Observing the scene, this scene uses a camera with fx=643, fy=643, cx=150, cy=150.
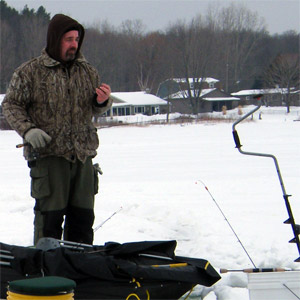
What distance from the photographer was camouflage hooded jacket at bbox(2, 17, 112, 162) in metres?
3.80

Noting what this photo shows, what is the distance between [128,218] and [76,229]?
227cm

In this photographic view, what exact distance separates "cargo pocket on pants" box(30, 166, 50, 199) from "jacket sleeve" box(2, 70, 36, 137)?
0.24 m

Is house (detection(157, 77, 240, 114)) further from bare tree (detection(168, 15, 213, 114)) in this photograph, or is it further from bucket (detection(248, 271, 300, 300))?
bucket (detection(248, 271, 300, 300))

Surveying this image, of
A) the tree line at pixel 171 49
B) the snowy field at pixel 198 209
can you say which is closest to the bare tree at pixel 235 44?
the tree line at pixel 171 49

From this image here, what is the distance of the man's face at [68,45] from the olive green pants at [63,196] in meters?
0.63

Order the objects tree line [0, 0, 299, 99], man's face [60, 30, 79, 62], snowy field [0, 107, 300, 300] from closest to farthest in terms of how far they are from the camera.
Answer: man's face [60, 30, 79, 62], snowy field [0, 107, 300, 300], tree line [0, 0, 299, 99]

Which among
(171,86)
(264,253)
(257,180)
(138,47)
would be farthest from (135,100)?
(264,253)

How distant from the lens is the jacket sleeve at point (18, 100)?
148 inches

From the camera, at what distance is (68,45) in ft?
12.7

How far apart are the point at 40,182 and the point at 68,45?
2.75ft

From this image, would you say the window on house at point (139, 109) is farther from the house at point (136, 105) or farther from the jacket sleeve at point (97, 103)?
the jacket sleeve at point (97, 103)

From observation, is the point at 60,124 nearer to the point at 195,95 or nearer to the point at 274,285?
the point at 274,285

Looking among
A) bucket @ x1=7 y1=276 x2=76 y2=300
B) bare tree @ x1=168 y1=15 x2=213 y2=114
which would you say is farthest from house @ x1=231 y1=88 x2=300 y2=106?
bucket @ x1=7 y1=276 x2=76 y2=300

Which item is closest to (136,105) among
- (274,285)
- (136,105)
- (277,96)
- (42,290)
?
(136,105)
